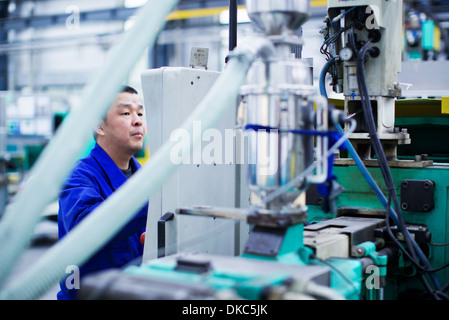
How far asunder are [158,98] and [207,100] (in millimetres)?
526

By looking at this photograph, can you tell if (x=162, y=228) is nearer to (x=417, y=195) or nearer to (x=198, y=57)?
(x=198, y=57)

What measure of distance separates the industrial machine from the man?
1.08ft

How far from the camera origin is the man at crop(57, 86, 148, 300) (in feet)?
5.57

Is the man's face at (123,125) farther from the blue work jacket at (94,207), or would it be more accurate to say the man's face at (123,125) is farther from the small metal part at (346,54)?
the small metal part at (346,54)

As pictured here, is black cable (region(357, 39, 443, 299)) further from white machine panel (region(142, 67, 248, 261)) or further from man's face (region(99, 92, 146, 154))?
man's face (region(99, 92, 146, 154))

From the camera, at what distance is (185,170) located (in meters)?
1.39

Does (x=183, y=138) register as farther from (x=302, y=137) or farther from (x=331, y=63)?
(x=331, y=63)

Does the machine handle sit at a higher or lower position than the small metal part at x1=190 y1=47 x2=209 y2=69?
lower

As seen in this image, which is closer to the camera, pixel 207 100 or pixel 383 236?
pixel 207 100

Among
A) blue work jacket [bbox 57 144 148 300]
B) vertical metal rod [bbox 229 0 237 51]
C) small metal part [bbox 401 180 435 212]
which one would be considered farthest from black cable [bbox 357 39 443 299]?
blue work jacket [bbox 57 144 148 300]

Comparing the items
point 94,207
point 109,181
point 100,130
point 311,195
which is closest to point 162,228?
point 94,207

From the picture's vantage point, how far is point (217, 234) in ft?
4.79

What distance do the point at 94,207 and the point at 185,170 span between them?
1.42ft
